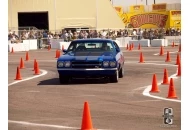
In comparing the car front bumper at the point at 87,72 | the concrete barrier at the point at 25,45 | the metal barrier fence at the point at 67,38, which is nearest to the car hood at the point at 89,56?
the car front bumper at the point at 87,72

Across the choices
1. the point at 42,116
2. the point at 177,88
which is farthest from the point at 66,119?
the point at 177,88

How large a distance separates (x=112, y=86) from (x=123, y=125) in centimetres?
556

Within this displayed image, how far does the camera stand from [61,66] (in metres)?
14.1

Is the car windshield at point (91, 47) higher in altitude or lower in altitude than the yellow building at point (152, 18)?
lower

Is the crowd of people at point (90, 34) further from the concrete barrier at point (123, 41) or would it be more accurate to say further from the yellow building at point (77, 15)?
the yellow building at point (77, 15)

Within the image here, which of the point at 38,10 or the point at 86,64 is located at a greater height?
the point at 38,10

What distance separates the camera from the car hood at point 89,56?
1404 centimetres

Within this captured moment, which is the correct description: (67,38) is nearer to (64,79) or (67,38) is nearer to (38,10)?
(38,10)

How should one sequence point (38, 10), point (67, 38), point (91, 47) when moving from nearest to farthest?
point (91, 47) < point (38, 10) < point (67, 38)

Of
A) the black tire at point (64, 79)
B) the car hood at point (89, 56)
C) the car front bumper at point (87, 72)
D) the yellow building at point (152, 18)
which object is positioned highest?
the yellow building at point (152, 18)

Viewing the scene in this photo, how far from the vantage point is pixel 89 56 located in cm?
1417

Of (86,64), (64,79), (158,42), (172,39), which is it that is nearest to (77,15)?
(158,42)

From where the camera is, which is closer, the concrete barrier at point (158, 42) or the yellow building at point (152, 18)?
the concrete barrier at point (158, 42)
